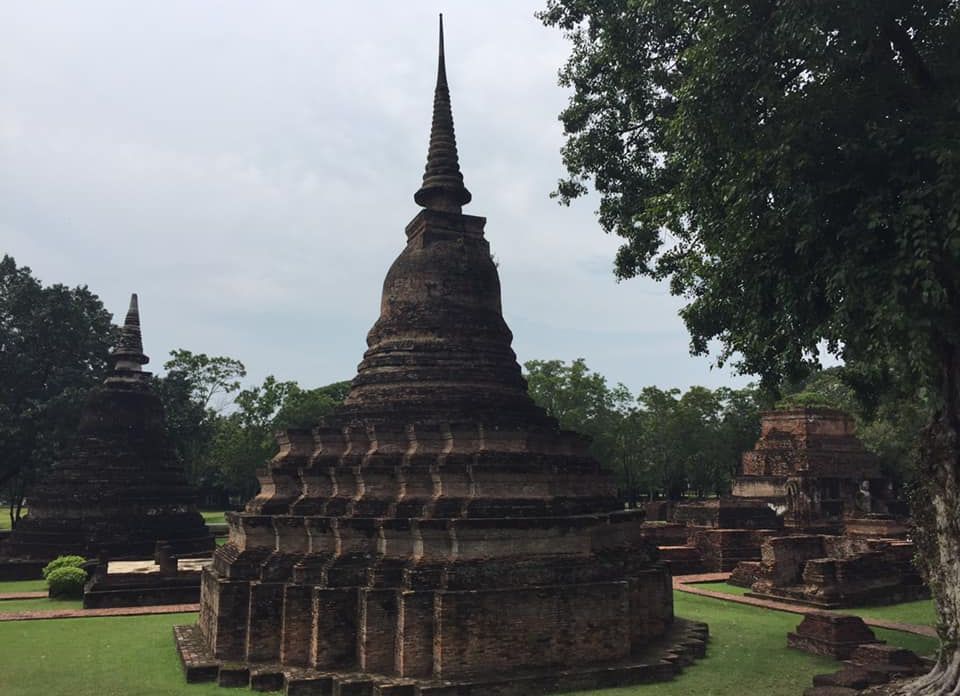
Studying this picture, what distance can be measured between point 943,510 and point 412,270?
11.5 metres

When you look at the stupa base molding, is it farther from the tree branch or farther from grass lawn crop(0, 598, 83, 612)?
the tree branch

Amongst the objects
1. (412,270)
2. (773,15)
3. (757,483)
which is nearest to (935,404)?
(773,15)

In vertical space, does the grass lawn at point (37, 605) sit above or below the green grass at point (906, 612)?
above

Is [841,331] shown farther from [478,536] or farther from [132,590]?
[132,590]

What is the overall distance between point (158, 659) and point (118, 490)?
17.0 metres

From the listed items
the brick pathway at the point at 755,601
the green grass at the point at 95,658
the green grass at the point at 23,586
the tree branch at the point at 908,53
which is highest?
the tree branch at the point at 908,53

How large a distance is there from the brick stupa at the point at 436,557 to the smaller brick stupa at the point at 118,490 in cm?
1448

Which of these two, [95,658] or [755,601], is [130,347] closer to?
[95,658]

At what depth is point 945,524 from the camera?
10609 mm

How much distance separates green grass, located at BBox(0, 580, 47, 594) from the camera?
24.5 meters

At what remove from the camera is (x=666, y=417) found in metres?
59.5

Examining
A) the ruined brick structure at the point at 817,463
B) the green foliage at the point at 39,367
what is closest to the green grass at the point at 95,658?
the green foliage at the point at 39,367

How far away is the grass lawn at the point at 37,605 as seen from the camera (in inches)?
815

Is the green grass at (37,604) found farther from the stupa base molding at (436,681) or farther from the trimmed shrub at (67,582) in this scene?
the stupa base molding at (436,681)
